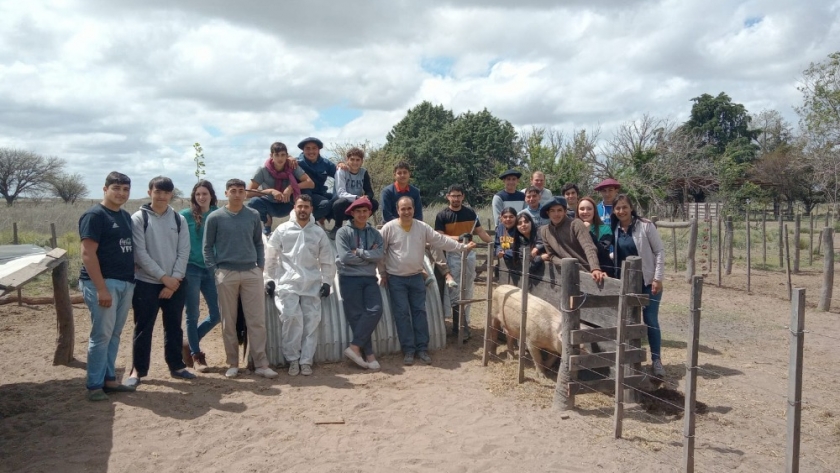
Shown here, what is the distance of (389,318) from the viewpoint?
23.3ft

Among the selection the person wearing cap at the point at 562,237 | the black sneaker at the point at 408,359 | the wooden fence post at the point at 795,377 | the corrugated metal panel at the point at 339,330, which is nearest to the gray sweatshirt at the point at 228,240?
the corrugated metal panel at the point at 339,330

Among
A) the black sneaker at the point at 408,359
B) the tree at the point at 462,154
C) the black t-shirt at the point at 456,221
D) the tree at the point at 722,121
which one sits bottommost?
the black sneaker at the point at 408,359

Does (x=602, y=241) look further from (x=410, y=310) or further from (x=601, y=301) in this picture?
(x=410, y=310)

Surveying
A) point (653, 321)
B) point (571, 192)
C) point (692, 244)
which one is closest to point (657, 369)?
point (653, 321)

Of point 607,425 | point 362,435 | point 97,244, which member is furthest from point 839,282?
point 97,244

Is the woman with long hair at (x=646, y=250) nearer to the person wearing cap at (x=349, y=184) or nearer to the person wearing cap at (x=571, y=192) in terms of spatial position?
the person wearing cap at (x=571, y=192)

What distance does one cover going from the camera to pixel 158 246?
220 inches

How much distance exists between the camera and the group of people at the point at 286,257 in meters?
5.31

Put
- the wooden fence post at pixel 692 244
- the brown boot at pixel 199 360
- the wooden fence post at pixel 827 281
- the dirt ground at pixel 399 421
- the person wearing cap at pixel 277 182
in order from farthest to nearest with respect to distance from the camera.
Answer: the wooden fence post at pixel 692 244 → the wooden fence post at pixel 827 281 → the person wearing cap at pixel 277 182 → the brown boot at pixel 199 360 → the dirt ground at pixel 399 421

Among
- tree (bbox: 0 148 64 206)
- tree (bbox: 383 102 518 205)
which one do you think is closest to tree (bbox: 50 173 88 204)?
tree (bbox: 0 148 64 206)

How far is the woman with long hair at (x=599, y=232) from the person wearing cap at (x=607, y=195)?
209mm

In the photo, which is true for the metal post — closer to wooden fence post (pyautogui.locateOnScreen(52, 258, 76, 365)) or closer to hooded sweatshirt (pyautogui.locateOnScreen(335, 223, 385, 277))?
hooded sweatshirt (pyautogui.locateOnScreen(335, 223, 385, 277))

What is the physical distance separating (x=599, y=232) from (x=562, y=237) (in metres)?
0.53

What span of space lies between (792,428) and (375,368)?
408cm
